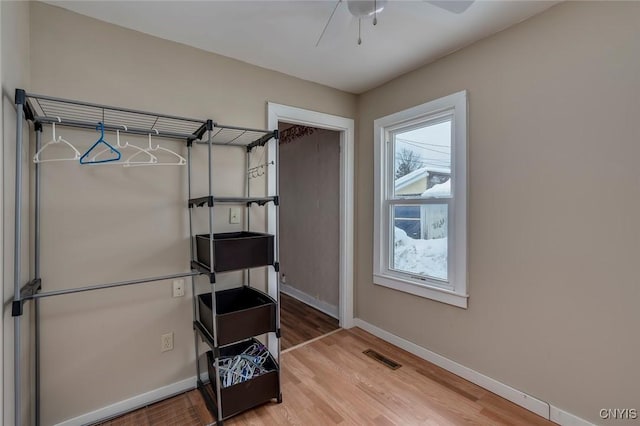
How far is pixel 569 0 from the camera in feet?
5.28

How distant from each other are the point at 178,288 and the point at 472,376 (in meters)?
2.16

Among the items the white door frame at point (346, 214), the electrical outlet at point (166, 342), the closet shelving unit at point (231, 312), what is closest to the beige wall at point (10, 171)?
the electrical outlet at point (166, 342)

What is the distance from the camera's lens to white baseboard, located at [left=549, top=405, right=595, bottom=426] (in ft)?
5.21

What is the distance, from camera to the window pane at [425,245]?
2297mm

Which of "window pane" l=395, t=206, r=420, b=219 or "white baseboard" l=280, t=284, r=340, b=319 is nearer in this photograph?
"window pane" l=395, t=206, r=420, b=219

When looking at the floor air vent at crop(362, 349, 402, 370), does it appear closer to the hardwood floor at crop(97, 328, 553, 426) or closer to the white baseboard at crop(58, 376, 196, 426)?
the hardwood floor at crop(97, 328, 553, 426)

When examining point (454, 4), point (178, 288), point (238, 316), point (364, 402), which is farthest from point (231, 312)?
point (454, 4)

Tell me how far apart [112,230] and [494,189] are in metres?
2.46

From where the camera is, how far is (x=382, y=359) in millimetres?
2396

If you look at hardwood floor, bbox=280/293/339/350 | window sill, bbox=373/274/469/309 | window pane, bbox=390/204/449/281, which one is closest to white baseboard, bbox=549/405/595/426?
window sill, bbox=373/274/469/309

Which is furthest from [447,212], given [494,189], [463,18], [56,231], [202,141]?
[56,231]

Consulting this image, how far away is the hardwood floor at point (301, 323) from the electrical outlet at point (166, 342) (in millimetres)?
1006

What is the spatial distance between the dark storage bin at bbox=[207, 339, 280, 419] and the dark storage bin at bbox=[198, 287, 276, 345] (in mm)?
290

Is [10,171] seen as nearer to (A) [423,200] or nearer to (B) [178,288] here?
(B) [178,288]
